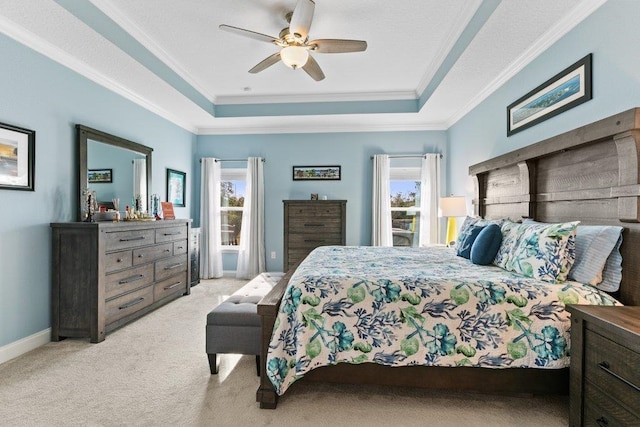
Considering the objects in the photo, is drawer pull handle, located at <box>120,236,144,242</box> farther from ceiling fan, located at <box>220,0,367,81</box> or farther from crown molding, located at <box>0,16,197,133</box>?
ceiling fan, located at <box>220,0,367,81</box>

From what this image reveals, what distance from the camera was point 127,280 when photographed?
320cm

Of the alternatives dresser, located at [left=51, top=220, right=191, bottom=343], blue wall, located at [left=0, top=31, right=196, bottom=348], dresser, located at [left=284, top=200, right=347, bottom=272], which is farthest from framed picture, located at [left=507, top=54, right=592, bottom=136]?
blue wall, located at [left=0, top=31, right=196, bottom=348]

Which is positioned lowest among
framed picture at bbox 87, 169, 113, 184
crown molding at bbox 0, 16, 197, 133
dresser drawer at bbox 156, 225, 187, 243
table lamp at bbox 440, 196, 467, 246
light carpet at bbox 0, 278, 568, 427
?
light carpet at bbox 0, 278, 568, 427

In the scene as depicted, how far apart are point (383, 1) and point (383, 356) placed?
8.83 ft

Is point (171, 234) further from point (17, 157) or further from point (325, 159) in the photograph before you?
point (325, 159)

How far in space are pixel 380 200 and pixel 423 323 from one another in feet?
11.7

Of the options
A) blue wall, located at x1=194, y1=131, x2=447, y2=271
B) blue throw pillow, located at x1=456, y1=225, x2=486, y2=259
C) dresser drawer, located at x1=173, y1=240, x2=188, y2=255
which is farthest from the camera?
blue wall, located at x1=194, y1=131, x2=447, y2=271

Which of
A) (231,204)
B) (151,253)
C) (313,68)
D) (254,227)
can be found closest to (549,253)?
(313,68)

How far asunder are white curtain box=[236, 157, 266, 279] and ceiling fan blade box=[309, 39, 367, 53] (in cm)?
297

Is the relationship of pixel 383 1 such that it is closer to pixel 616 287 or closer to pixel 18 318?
pixel 616 287

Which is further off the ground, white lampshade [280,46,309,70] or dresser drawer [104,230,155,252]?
white lampshade [280,46,309,70]

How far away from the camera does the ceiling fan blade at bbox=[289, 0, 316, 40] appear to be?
230cm

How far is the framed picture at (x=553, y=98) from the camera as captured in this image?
7.27 feet

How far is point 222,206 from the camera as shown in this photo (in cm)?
578
